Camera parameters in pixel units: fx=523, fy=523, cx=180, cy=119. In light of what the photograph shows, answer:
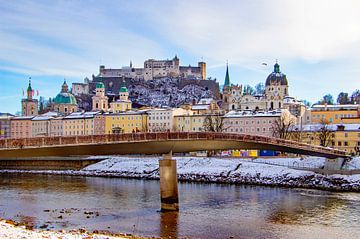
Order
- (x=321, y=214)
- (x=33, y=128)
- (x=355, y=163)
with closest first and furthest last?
(x=321, y=214) → (x=355, y=163) → (x=33, y=128)

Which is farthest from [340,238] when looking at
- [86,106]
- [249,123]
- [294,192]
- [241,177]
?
[86,106]

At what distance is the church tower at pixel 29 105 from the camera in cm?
17038

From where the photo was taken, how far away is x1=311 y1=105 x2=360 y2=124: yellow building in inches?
4754

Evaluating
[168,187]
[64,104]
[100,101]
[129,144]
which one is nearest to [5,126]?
[64,104]

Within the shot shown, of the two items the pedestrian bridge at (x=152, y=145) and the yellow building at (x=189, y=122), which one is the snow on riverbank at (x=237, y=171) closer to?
the pedestrian bridge at (x=152, y=145)

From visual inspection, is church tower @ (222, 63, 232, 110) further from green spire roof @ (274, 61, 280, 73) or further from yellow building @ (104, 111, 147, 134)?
yellow building @ (104, 111, 147, 134)

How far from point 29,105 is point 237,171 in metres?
121

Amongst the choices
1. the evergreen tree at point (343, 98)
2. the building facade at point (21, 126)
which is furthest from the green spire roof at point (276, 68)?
the building facade at point (21, 126)

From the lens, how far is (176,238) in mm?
28812

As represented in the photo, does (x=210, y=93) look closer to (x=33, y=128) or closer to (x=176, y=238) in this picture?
(x=33, y=128)

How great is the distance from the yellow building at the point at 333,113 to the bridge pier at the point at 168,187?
86.5 meters

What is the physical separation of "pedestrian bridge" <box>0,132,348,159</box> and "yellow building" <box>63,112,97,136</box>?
285 feet

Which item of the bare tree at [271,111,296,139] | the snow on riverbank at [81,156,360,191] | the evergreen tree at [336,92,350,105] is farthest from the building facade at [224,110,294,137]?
the evergreen tree at [336,92,350,105]

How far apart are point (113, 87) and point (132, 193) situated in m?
145
